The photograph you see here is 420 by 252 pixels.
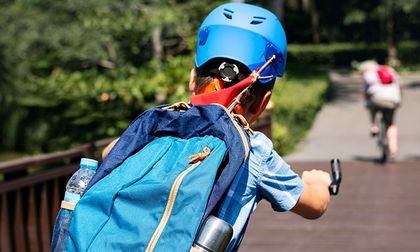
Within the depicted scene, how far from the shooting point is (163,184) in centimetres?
228

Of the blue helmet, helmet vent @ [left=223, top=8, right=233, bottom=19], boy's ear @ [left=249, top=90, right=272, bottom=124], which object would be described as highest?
helmet vent @ [left=223, top=8, right=233, bottom=19]

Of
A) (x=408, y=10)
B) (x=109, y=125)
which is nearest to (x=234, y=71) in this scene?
(x=109, y=125)

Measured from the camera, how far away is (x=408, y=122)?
2088 centimetres

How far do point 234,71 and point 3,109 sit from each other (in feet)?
37.5

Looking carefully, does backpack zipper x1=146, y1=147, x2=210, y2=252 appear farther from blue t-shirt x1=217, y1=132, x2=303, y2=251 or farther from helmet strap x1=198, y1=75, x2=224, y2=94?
helmet strap x1=198, y1=75, x2=224, y2=94

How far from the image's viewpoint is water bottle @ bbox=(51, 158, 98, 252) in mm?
2398

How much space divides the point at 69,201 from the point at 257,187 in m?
→ 0.51

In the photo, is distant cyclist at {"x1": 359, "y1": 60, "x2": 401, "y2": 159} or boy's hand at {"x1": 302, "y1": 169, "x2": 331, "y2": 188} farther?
distant cyclist at {"x1": 359, "y1": 60, "x2": 401, "y2": 159}

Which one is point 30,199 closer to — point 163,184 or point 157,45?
point 163,184

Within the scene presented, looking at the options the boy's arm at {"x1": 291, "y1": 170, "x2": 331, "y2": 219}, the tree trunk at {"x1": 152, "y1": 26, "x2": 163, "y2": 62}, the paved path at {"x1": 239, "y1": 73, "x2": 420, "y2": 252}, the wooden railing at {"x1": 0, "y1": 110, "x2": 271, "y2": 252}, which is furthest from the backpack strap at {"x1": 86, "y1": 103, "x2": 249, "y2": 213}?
the tree trunk at {"x1": 152, "y1": 26, "x2": 163, "y2": 62}

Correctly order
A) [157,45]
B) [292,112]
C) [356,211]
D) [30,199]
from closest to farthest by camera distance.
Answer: [30,199] → [356,211] → [292,112] → [157,45]

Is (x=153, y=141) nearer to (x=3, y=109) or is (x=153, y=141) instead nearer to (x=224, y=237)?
(x=224, y=237)

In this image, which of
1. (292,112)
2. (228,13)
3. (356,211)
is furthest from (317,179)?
(292,112)

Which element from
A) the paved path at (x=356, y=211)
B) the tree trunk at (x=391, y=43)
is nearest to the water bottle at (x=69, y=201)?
the paved path at (x=356, y=211)
